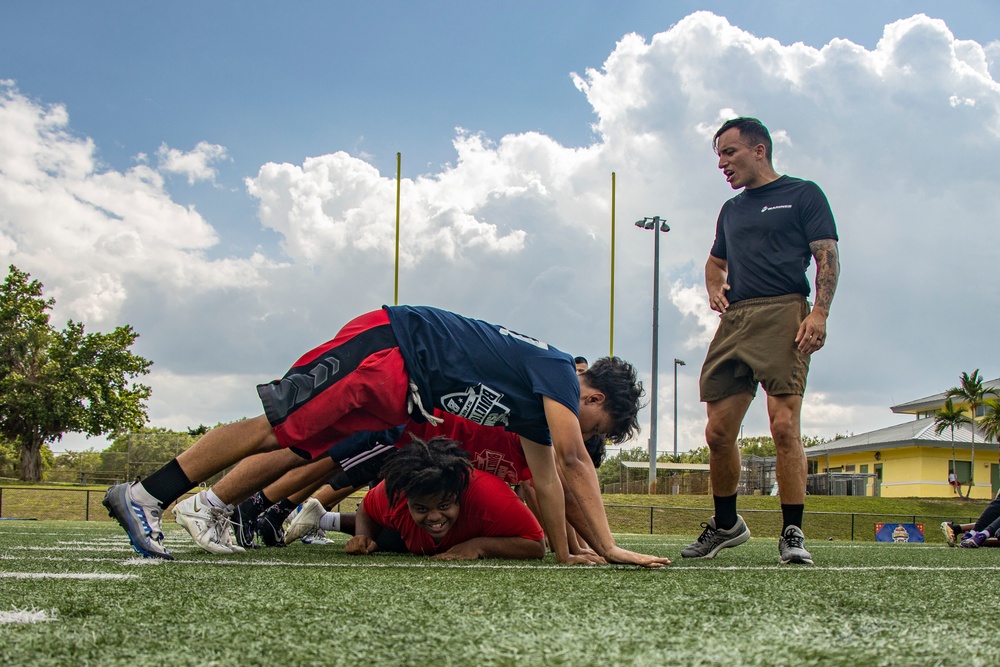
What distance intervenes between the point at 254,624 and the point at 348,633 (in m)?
0.20

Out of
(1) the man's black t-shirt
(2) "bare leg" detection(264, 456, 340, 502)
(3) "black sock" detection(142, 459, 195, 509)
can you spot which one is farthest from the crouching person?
(1) the man's black t-shirt

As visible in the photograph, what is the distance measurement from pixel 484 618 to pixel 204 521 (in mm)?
2077

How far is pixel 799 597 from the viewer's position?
2045 mm

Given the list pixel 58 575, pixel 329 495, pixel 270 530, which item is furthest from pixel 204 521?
pixel 329 495

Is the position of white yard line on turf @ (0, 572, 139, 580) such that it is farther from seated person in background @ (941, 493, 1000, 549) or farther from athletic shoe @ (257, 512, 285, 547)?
seated person in background @ (941, 493, 1000, 549)

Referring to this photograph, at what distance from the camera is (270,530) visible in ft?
15.1

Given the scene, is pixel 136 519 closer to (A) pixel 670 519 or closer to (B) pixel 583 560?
(B) pixel 583 560

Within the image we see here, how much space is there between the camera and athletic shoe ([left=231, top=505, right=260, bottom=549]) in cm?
425

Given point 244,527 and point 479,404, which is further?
point 244,527

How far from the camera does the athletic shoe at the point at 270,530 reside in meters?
4.58

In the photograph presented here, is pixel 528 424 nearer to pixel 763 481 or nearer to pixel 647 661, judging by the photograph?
pixel 647 661

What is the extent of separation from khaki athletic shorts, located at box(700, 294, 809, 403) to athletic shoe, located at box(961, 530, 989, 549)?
354 centimetres

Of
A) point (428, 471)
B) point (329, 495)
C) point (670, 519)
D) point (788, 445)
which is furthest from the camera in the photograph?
point (670, 519)

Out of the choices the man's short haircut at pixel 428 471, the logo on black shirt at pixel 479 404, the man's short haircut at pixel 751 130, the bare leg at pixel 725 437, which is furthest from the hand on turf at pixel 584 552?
the man's short haircut at pixel 751 130
